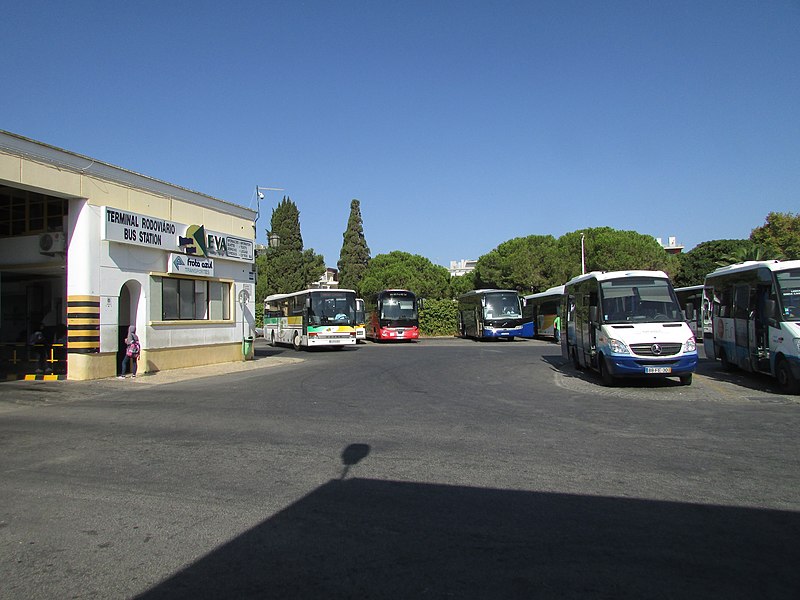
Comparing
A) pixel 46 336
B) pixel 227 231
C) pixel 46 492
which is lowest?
pixel 46 492

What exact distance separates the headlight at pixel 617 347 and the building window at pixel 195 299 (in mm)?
14265

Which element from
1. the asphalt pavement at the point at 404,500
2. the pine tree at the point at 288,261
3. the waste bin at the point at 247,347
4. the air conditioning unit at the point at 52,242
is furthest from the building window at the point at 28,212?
the pine tree at the point at 288,261

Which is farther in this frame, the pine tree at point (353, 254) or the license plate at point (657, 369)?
the pine tree at point (353, 254)

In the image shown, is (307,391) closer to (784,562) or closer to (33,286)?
(784,562)

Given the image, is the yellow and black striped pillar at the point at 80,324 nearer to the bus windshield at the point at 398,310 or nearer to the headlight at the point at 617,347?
the headlight at the point at 617,347

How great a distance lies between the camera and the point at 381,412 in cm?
1073

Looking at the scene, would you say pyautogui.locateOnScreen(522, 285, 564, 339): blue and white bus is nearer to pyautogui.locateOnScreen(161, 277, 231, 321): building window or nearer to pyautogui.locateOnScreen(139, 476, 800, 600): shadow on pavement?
pyautogui.locateOnScreen(161, 277, 231, 321): building window

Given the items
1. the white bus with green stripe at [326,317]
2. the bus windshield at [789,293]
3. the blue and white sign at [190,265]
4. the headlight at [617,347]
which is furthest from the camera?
the white bus with green stripe at [326,317]

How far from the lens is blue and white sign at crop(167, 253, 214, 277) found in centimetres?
2012

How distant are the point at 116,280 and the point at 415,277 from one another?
45035mm

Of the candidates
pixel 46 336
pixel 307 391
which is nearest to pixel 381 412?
pixel 307 391

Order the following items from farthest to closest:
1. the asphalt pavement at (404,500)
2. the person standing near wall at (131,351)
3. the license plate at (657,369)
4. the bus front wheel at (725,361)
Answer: the person standing near wall at (131,351)
the bus front wheel at (725,361)
the license plate at (657,369)
the asphalt pavement at (404,500)

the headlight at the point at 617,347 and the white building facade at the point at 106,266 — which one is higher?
the white building facade at the point at 106,266

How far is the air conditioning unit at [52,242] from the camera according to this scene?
17.1 metres
